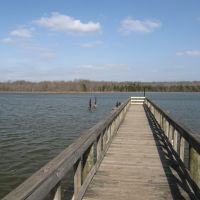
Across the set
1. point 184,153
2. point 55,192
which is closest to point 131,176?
point 55,192

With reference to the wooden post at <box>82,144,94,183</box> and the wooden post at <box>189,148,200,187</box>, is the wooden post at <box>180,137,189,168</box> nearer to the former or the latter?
the wooden post at <box>189,148,200,187</box>

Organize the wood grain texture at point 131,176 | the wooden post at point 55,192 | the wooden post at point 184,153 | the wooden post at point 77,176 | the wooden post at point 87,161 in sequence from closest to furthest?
the wooden post at point 55,192 → the wooden post at point 77,176 → the wood grain texture at point 131,176 → the wooden post at point 87,161 → the wooden post at point 184,153

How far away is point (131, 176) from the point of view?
605cm

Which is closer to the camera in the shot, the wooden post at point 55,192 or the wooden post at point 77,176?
the wooden post at point 55,192

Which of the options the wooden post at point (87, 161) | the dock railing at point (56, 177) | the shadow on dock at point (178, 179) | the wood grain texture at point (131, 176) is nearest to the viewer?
the dock railing at point (56, 177)

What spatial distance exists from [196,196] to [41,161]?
8.35 meters

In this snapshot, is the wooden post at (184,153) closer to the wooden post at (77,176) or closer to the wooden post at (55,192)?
the wooden post at (77,176)

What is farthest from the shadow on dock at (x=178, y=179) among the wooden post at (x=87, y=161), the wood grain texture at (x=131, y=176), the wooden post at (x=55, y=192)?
the wooden post at (x=55, y=192)

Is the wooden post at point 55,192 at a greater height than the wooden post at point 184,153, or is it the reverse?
the wooden post at point 55,192

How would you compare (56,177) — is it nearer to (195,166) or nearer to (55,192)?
(55,192)

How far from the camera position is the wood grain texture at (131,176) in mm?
5000

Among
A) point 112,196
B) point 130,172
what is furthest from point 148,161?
point 112,196

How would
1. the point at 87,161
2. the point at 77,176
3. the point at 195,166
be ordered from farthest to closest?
1. the point at 87,161
2. the point at 195,166
3. the point at 77,176

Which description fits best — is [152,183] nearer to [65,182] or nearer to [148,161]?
[148,161]
